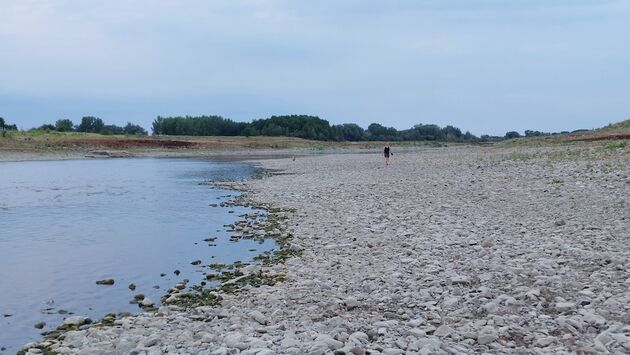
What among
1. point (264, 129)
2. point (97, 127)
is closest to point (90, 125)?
point (97, 127)

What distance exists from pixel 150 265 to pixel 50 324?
4.51 meters

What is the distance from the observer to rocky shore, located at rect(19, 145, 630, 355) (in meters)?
6.77

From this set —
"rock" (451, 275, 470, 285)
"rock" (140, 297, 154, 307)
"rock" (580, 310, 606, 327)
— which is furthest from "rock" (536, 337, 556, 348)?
"rock" (140, 297, 154, 307)

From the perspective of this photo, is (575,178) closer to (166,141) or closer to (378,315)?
(378,315)

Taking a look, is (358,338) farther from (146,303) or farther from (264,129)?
(264,129)

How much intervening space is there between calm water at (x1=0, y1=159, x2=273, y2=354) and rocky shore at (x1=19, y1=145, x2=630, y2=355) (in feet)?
5.08

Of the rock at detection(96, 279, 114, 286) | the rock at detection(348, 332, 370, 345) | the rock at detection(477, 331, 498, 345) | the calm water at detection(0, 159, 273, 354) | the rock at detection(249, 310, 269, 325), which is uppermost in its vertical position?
the rock at detection(477, 331, 498, 345)

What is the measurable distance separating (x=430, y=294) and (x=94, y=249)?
10.8 metres

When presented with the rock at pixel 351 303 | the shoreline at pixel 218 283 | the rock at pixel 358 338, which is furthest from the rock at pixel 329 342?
the shoreline at pixel 218 283

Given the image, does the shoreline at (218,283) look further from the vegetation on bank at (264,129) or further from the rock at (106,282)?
the vegetation on bank at (264,129)

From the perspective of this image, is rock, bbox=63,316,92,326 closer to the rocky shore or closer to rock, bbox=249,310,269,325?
the rocky shore

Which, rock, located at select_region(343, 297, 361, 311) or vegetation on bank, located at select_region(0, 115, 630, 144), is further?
vegetation on bank, located at select_region(0, 115, 630, 144)

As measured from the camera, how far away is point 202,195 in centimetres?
3014

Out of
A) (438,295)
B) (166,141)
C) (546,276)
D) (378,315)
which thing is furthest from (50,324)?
(166,141)
